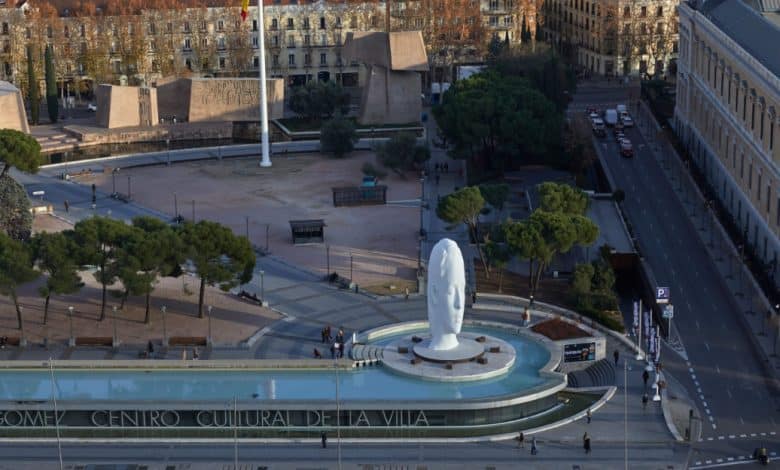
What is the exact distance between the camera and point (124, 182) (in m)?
125

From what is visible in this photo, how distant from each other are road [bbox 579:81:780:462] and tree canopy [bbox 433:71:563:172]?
6635 mm

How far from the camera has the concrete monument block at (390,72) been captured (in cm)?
13725

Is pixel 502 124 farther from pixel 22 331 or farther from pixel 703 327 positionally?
pixel 22 331

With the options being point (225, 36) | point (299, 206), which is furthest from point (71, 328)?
point (225, 36)

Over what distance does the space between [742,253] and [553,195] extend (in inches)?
492

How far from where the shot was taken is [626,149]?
13062cm

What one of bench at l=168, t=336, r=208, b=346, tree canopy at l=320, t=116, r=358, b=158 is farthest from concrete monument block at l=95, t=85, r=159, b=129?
bench at l=168, t=336, r=208, b=346

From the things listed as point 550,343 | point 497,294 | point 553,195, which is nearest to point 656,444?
point 550,343

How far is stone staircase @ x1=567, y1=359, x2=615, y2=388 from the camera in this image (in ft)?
260

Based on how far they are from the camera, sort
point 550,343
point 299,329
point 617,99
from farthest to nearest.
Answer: point 617,99
point 299,329
point 550,343

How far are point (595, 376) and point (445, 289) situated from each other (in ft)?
33.1

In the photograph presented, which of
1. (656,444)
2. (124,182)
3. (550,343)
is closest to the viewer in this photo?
(656,444)

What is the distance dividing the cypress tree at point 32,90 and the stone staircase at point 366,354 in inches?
2739

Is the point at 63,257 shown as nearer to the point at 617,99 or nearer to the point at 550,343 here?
the point at 550,343
